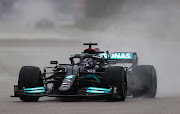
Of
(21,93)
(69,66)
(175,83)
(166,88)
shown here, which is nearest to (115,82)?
(69,66)

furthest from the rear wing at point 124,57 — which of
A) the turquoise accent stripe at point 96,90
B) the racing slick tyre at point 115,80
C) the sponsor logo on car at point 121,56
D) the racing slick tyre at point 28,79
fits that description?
the turquoise accent stripe at point 96,90

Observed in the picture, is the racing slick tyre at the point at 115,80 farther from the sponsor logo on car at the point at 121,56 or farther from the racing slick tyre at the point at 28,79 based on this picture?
the sponsor logo on car at the point at 121,56

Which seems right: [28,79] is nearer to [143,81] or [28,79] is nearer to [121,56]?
[143,81]

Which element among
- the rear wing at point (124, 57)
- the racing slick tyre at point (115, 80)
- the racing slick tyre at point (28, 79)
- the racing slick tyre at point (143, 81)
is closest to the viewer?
the racing slick tyre at point (115, 80)

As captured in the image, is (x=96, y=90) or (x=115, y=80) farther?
(x=115, y=80)

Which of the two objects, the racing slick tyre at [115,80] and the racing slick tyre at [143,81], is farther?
the racing slick tyre at [143,81]

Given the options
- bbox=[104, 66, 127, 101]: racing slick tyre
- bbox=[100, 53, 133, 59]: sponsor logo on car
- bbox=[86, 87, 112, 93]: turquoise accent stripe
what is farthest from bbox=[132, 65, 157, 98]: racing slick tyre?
bbox=[86, 87, 112, 93]: turquoise accent stripe

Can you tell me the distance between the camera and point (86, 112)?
12836 mm

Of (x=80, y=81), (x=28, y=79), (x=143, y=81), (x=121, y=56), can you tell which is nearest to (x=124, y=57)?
(x=121, y=56)

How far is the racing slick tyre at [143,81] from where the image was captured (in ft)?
72.3

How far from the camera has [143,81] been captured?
72.6ft

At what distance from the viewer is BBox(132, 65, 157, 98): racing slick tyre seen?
22.0 metres

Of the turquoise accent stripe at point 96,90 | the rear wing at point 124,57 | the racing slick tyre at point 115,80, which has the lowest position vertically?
the turquoise accent stripe at point 96,90

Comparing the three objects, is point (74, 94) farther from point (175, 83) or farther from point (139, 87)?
point (175, 83)
